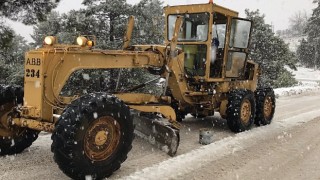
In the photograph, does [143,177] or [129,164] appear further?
[129,164]

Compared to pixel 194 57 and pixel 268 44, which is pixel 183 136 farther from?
pixel 268 44

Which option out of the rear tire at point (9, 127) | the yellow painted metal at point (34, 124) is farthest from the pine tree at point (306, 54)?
the yellow painted metal at point (34, 124)

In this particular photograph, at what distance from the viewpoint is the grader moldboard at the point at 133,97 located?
15.8 ft

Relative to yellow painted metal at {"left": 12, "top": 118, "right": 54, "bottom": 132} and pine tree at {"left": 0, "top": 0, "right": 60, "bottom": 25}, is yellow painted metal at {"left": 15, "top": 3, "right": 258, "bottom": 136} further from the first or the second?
pine tree at {"left": 0, "top": 0, "right": 60, "bottom": 25}

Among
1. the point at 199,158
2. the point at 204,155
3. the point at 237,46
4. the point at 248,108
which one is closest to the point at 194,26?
the point at 237,46

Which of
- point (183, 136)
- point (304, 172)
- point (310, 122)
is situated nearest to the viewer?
point (304, 172)

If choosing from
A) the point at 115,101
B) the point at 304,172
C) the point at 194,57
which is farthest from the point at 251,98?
the point at 115,101

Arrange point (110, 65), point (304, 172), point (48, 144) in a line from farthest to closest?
point (48, 144) < point (110, 65) < point (304, 172)

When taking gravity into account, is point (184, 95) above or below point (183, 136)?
above

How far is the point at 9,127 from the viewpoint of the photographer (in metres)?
5.86

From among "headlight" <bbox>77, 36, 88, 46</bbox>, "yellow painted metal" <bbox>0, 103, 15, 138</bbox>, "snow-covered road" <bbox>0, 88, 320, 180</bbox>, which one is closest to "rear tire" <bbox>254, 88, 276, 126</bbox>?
"snow-covered road" <bbox>0, 88, 320, 180</bbox>

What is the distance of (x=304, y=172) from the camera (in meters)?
5.59

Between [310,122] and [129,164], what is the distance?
18.5 feet

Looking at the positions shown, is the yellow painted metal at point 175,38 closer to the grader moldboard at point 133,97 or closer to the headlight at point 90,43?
the grader moldboard at point 133,97
